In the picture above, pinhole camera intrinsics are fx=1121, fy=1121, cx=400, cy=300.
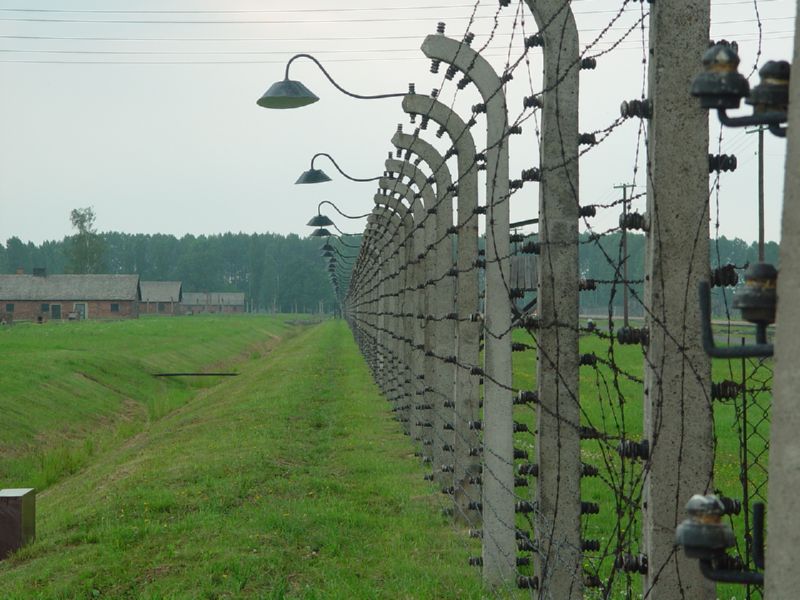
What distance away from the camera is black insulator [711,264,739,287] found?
3.87 metres

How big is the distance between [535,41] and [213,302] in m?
→ 183

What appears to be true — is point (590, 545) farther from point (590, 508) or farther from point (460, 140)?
point (460, 140)

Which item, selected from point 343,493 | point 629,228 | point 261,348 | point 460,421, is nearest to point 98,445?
point 343,493

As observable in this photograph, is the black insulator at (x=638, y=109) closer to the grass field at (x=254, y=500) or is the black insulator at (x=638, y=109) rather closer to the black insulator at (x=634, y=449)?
the grass field at (x=254, y=500)

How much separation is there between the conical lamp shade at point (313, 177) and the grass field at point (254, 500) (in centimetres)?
380

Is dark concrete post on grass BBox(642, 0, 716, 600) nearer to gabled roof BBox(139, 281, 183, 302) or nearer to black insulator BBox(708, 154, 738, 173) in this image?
black insulator BBox(708, 154, 738, 173)

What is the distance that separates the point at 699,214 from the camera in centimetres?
388

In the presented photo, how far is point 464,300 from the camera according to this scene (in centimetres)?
1003

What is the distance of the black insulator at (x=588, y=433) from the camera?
16.8 feet

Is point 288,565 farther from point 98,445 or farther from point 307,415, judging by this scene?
point 98,445

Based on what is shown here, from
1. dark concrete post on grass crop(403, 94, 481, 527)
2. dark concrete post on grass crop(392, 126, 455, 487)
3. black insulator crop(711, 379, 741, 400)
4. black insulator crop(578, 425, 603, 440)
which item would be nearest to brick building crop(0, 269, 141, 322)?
dark concrete post on grass crop(392, 126, 455, 487)

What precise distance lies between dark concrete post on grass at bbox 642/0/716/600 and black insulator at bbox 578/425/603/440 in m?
1.04

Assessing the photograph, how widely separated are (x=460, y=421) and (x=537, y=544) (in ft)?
14.8

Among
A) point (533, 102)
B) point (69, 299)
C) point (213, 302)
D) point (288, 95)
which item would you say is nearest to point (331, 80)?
point (288, 95)
